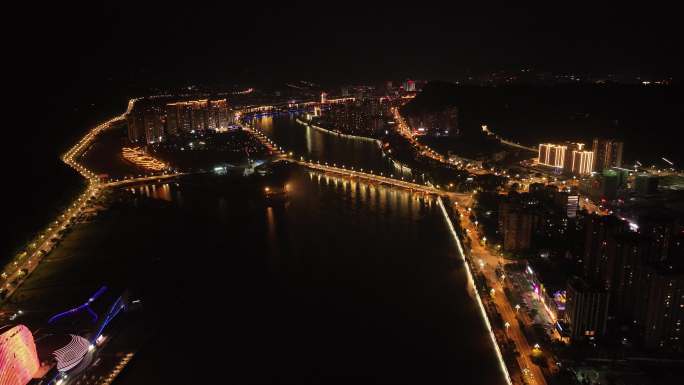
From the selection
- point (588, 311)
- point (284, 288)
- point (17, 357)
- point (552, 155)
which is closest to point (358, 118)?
point (552, 155)

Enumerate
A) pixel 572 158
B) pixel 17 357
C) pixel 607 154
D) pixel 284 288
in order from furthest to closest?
pixel 572 158
pixel 607 154
pixel 284 288
pixel 17 357

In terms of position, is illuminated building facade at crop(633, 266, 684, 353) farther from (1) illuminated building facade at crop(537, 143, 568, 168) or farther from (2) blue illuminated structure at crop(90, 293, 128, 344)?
(1) illuminated building facade at crop(537, 143, 568, 168)

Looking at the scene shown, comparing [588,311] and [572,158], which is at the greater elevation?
[572,158]

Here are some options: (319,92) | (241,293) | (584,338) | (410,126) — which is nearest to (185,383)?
(241,293)

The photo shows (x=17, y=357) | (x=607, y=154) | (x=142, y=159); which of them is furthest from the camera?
(x=142, y=159)

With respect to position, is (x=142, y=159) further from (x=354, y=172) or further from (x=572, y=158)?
(x=572, y=158)

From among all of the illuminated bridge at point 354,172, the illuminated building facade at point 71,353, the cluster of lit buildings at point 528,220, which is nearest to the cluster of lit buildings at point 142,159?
the illuminated bridge at point 354,172

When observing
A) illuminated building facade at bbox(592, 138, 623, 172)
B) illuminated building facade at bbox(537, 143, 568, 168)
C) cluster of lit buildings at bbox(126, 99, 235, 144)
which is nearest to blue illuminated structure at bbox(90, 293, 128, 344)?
illuminated building facade at bbox(537, 143, 568, 168)
